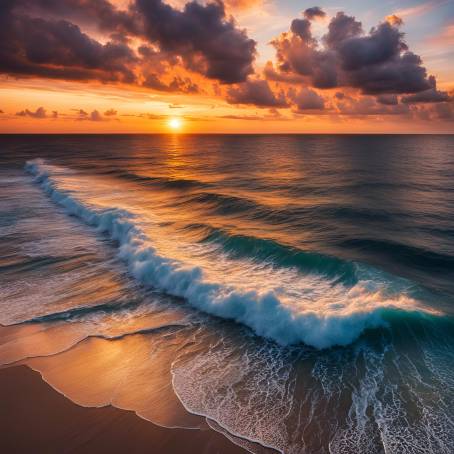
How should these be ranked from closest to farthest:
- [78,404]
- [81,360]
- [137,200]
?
1. [78,404]
2. [81,360]
3. [137,200]

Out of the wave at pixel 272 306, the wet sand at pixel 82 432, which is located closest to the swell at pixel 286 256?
the wave at pixel 272 306

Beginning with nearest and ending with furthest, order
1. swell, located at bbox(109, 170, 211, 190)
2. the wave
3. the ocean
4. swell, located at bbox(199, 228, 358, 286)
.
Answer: the ocean, the wave, swell, located at bbox(199, 228, 358, 286), swell, located at bbox(109, 170, 211, 190)

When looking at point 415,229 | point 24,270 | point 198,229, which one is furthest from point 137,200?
point 415,229

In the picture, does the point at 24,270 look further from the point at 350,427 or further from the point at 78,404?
the point at 350,427

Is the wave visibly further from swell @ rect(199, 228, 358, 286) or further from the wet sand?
the wet sand

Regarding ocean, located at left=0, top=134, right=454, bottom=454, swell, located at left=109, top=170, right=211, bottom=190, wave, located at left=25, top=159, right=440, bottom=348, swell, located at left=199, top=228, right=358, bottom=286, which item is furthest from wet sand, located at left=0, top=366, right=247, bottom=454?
swell, located at left=109, top=170, right=211, bottom=190

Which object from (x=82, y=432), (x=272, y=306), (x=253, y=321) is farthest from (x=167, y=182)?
(x=82, y=432)
